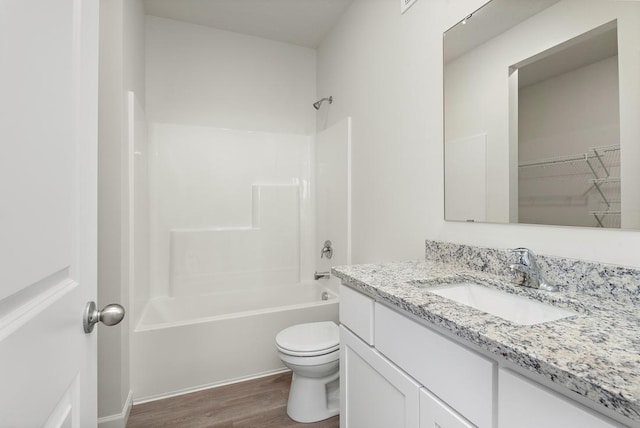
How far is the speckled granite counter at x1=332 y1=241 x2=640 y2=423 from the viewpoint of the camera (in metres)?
0.47

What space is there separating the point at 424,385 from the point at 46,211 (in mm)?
944

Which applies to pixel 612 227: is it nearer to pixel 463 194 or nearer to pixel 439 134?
pixel 463 194

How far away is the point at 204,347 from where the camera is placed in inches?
77.5

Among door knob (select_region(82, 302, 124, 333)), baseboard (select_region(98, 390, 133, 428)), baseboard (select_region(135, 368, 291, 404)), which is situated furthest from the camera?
baseboard (select_region(135, 368, 291, 404))

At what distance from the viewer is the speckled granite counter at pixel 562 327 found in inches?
18.6

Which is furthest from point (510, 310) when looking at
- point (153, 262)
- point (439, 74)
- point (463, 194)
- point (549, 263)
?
point (153, 262)

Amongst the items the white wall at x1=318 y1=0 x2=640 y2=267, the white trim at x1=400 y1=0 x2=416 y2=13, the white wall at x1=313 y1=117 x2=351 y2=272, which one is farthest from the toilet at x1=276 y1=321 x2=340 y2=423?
the white trim at x1=400 y1=0 x2=416 y2=13

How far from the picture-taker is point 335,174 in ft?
8.32

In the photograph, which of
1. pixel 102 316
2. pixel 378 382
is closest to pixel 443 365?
pixel 378 382

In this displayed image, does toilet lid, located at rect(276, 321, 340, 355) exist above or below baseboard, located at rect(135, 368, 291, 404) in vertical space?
above

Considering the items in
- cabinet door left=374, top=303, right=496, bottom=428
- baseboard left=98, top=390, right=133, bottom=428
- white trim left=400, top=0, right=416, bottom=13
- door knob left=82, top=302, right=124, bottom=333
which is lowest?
baseboard left=98, top=390, right=133, bottom=428

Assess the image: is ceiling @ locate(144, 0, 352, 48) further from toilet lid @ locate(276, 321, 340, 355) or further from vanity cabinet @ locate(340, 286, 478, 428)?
toilet lid @ locate(276, 321, 340, 355)

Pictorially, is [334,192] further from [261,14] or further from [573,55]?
[573,55]

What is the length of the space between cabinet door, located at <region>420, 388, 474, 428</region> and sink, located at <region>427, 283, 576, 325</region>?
12.9 inches
